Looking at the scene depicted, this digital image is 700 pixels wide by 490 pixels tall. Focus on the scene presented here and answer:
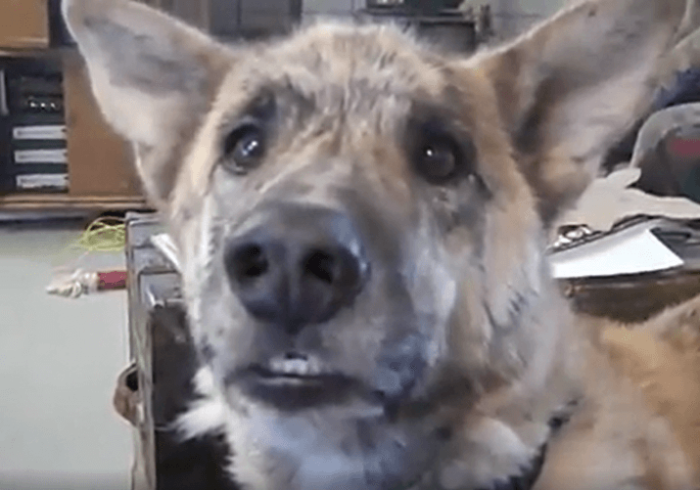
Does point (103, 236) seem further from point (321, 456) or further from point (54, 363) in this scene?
point (54, 363)

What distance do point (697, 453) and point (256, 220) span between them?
1.25 ft

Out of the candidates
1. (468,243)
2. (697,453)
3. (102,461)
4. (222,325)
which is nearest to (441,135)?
(468,243)

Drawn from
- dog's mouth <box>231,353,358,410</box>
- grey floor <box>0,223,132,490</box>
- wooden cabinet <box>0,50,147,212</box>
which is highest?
wooden cabinet <box>0,50,147,212</box>

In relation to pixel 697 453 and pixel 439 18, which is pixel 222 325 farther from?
pixel 697 453

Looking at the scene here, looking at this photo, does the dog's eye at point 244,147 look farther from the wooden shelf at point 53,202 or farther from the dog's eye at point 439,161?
the wooden shelf at point 53,202

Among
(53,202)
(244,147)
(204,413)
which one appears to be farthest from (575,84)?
(53,202)

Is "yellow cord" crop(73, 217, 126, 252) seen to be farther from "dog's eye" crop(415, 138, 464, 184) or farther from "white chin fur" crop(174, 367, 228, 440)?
"dog's eye" crop(415, 138, 464, 184)

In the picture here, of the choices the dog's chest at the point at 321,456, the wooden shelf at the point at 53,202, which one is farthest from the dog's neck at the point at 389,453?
the wooden shelf at the point at 53,202

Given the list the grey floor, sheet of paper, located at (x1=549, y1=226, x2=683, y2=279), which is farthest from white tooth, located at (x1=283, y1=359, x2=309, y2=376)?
the grey floor

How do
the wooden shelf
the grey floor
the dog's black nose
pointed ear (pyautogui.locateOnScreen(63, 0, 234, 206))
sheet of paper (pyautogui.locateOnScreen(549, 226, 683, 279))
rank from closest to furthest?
the dog's black nose < pointed ear (pyautogui.locateOnScreen(63, 0, 234, 206)) < sheet of paper (pyautogui.locateOnScreen(549, 226, 683, 279)) < the wooden shelf < the grey floor

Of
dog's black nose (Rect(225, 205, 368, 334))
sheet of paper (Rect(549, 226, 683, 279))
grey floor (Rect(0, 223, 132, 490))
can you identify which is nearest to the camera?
dog's black nose (Rect(225, 205, 368, 334))

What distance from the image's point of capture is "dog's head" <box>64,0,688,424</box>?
58 centimetres

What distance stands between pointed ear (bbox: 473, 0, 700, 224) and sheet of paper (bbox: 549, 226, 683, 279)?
0.09m

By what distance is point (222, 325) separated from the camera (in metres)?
0.58
